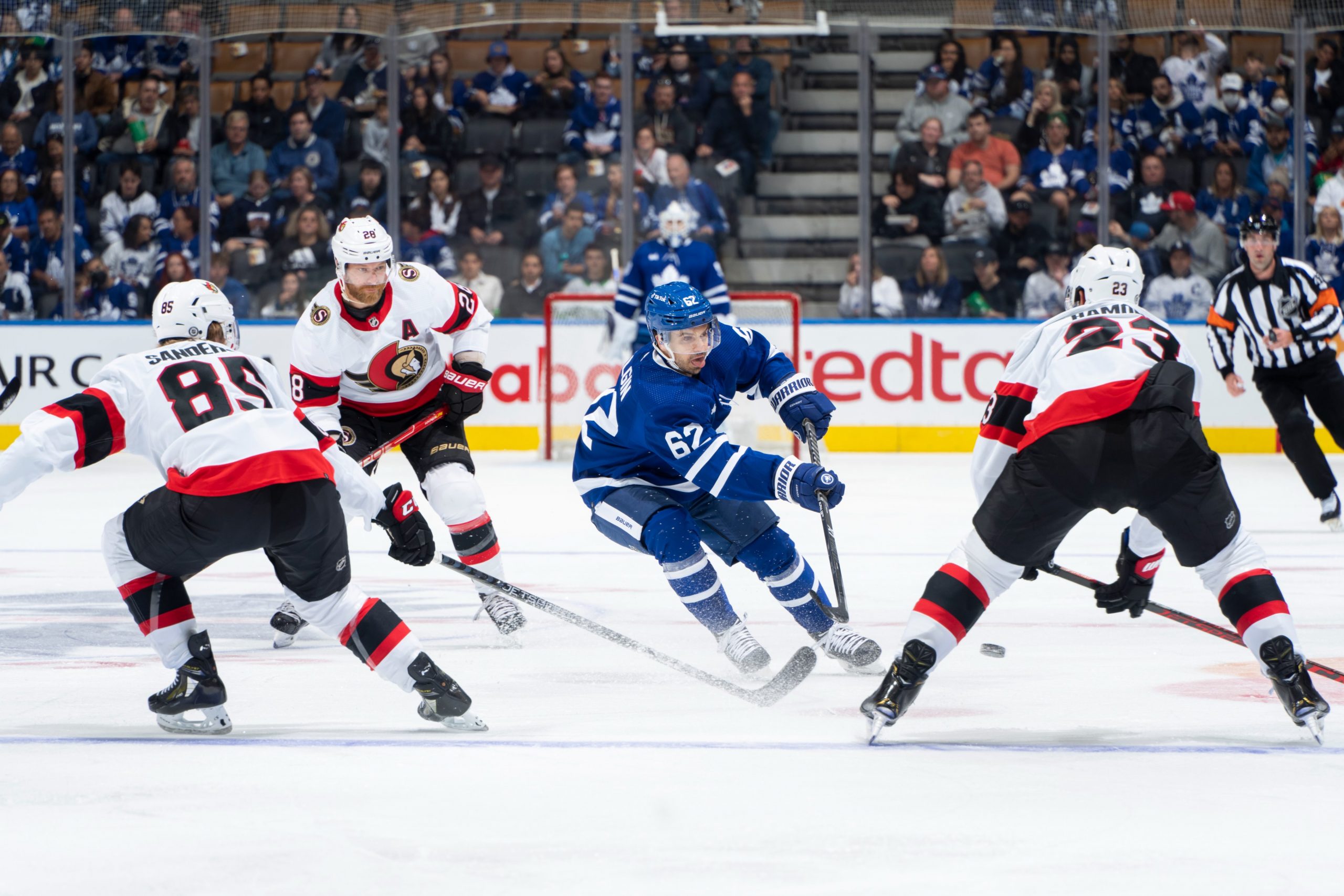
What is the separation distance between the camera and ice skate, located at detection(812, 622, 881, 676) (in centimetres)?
375

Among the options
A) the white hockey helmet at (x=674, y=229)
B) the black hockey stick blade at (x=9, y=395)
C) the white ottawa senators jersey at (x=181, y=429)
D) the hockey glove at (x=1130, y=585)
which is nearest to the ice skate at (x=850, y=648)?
the hockey glove at (x=1130, y=585)

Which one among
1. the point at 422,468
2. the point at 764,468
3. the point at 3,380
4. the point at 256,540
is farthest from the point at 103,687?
the point at 3,380

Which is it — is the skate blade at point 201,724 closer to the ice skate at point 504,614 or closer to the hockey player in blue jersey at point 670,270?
the ice skate at point 504,614

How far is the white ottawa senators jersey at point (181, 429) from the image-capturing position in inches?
118

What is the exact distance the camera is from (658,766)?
2865 mm

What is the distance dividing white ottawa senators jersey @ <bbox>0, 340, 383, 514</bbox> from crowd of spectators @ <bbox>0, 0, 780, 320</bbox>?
6832 mm

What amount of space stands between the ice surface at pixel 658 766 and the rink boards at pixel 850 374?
479 centimetres

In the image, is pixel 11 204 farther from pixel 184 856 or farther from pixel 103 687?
pixel 184 856

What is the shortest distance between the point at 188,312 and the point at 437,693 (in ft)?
2.75

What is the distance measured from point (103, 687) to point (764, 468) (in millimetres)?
1457

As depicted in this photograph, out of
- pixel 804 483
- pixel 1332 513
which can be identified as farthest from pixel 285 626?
pixel 1332 513

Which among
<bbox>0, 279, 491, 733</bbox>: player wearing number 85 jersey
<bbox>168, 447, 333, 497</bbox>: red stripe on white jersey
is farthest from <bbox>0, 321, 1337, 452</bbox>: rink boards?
<bbox>168, 447, 333, 497</bbox>: red stripe on white jersey

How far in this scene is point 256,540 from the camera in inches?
121

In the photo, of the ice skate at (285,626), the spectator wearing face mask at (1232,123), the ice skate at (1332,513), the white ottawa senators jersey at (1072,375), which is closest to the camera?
the white ottawa senators jersey at (1072,375)
